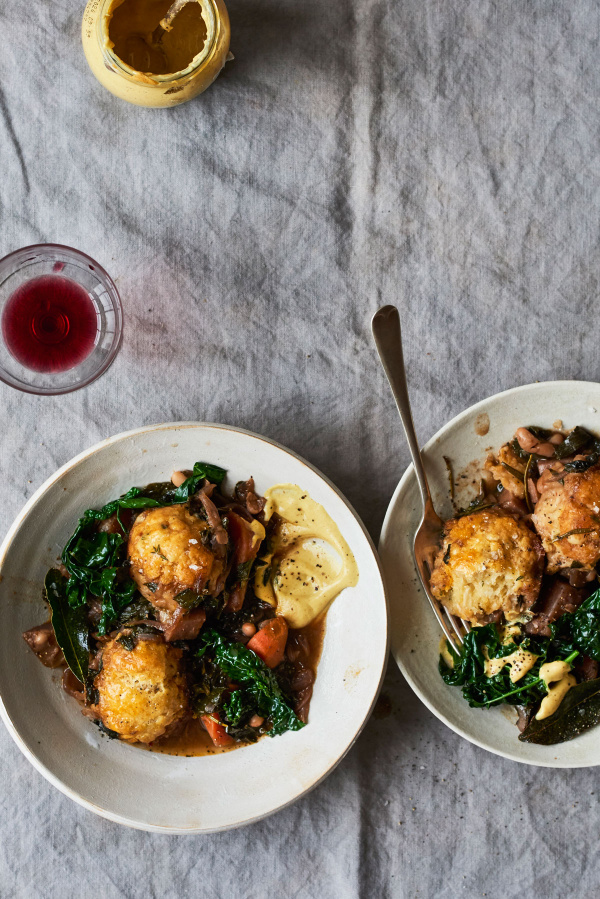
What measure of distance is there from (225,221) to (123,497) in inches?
54.8

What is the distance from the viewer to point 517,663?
3.10 m

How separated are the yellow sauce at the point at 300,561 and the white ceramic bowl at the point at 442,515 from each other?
224mm

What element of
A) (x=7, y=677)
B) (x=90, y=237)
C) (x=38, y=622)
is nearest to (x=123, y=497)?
(x=38, y=622)

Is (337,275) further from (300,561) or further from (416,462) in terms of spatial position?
(300,561)

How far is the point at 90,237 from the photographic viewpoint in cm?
342

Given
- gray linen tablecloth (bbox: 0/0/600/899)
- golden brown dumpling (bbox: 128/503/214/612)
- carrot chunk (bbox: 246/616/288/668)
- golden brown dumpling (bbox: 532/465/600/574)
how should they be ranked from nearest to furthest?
golden brown dumpling (bbox: 128/503/214/612)
golden brown dumpling (bbox: 532/465/600/574)
carrot chunk (bbox: 246/616/288/668)
gray linen tablecloth (bbox: 0/0/600/899)

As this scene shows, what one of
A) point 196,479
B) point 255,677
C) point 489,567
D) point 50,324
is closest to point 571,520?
point 489,567

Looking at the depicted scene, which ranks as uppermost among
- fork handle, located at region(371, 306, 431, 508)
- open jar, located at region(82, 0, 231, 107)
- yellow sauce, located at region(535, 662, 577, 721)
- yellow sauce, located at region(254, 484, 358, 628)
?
open jar, located at region(82, 0, 231, 107)

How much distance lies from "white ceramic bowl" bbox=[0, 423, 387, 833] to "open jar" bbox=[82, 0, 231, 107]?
1.43 metres

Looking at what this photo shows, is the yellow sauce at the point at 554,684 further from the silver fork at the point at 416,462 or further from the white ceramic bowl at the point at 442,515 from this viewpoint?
the silver fork at the point at 416,462

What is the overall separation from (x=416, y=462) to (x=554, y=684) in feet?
3.77

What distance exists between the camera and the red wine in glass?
3.19m

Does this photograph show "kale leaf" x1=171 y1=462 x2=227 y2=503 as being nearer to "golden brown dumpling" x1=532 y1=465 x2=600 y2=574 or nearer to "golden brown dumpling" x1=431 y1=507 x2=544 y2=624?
"golden brown dumpling" x1=431 y1=507 x2=544 y2=624

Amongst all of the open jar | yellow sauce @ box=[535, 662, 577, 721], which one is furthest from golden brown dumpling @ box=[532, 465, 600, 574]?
the open jar
